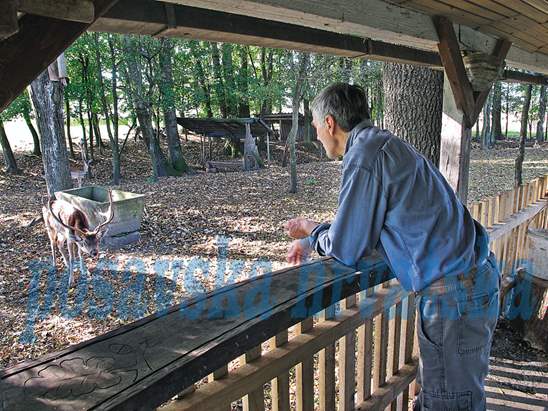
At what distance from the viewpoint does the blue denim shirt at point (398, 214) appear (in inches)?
59.0

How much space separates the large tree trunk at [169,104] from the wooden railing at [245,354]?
1553 centimetres

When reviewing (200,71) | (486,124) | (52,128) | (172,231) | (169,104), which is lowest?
→ (172,231)

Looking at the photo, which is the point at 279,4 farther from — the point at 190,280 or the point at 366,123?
the point at 190,280

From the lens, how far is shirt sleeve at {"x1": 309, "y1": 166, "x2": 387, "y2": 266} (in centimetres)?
150

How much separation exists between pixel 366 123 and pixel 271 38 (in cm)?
98

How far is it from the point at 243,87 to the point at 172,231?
1531 cm

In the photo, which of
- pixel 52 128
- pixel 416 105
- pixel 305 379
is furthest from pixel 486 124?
pixel 305 379

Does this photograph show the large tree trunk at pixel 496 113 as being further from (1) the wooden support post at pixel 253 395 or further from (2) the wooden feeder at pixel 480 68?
(1) the wooden support post at pixel 253 395

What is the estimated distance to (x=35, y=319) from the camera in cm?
486

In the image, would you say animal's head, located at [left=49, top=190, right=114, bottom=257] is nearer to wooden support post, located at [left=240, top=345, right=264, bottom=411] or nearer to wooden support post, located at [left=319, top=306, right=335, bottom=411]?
wooden support post, located at [left=319, top=306, right=335, bottom=411]

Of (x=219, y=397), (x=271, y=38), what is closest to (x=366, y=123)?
A: (x=271, y=38)

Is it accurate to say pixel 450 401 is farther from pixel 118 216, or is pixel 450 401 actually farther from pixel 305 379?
pixel 118 216

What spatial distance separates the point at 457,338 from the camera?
1660 mm

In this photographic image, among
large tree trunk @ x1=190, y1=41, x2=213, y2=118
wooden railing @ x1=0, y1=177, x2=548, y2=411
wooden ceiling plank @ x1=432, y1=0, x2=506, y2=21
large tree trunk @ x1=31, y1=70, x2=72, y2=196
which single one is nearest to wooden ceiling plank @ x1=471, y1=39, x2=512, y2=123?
wooden ceiling plank @ x1=432, y1=0, x2=506, y2=21
